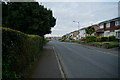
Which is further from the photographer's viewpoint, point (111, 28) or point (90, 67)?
point (111, 28)

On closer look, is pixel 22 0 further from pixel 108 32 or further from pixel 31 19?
pixel 108 32

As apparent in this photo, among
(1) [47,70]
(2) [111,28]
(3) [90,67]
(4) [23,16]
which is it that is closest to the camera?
(1) [47,70]

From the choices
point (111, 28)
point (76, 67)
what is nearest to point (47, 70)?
point (76, 67)

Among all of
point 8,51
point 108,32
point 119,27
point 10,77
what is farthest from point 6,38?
point 108,32

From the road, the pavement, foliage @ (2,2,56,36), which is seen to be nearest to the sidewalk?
the pavement

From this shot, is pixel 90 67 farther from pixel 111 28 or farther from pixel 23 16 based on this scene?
pixel 111 28

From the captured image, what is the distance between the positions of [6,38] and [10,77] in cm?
117

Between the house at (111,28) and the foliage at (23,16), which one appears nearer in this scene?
the foliage at (23,16)

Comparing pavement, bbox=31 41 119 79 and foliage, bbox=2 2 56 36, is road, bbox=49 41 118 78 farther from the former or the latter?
foliage, bbox=2 2 56 36

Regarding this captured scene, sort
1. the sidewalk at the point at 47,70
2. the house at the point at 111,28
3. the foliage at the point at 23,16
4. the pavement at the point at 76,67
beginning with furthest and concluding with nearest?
the house at the point at 111,28
the foliage at the point at 23,16
the pavement at the point at 76,67
the sidewalk at the point at 47,70

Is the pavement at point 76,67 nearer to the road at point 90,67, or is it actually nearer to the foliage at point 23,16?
the road at point 90,67

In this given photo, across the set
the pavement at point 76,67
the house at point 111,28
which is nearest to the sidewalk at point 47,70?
the pavement at point 76,67

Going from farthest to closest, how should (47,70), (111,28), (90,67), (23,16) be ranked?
(111,28) → (23,16) → (90,67) → (47,70)

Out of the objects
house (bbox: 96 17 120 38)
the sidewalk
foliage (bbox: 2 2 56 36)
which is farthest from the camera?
house (bbox: 96 17 120 38)
